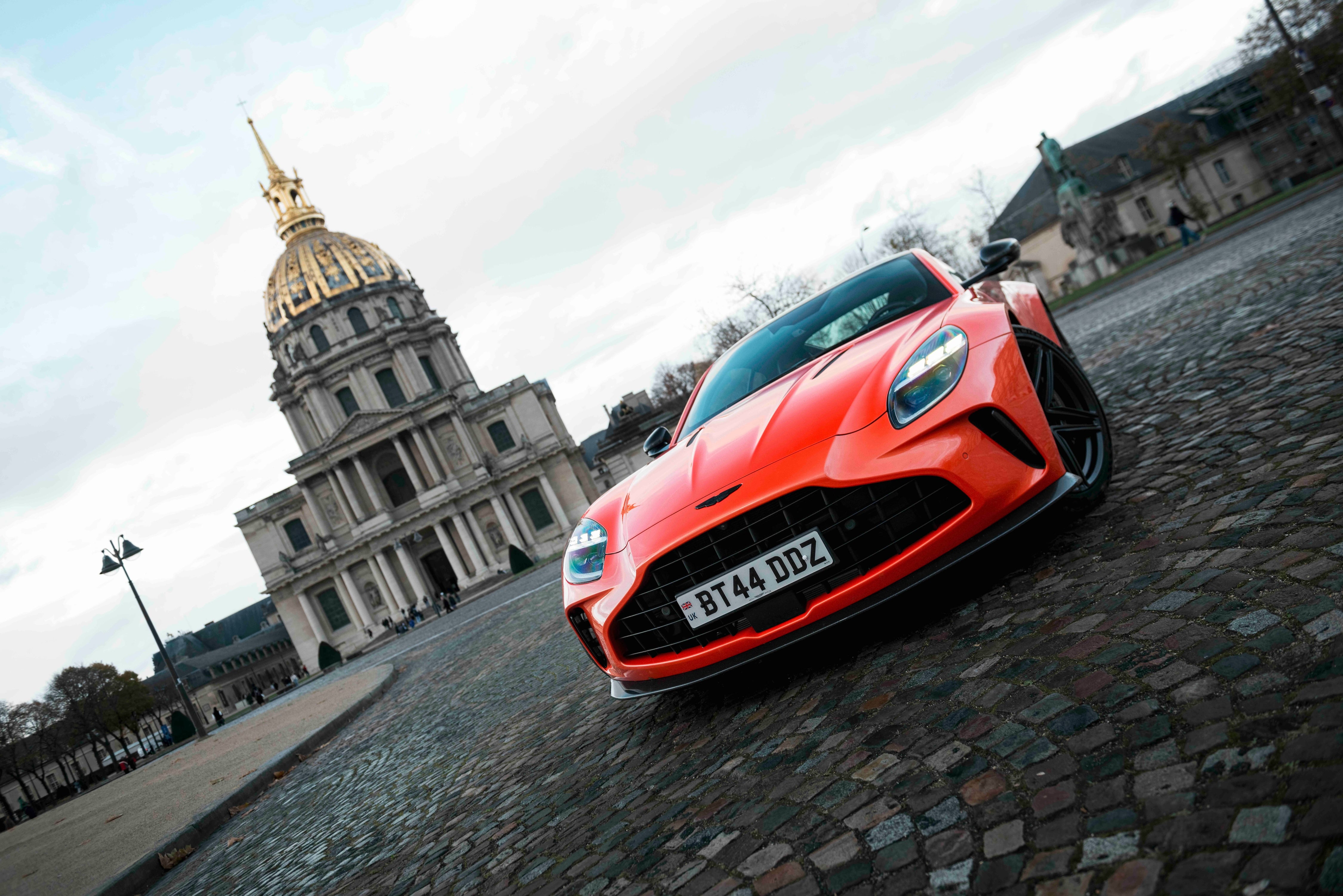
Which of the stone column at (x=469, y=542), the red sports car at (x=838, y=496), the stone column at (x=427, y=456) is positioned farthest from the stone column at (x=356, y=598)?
the red sports car at (x=838, y=496)

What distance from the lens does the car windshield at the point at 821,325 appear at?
4.48m

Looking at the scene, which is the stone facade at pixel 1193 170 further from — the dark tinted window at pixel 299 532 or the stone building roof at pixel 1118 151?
the dark tinted window at pixel 299 532

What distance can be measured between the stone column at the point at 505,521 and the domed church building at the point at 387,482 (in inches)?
4.5

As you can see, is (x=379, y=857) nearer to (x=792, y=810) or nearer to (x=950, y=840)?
(x=792, y=810)

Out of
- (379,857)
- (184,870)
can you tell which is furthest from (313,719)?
(379,857)

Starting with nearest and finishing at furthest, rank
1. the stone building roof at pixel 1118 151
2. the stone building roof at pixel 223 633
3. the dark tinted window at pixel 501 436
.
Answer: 1. the stone building roof at pixel 1118 151
2. the dark tinted window at pixel 501 436
3. the stone building roof at pixel 223 633

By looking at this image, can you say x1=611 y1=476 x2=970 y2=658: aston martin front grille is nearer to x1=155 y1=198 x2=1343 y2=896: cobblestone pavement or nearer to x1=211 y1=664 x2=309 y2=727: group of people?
x1=155 y1=198 x2=1343 y2=896: cobblestone pavement

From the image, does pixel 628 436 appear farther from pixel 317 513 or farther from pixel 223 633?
pixel 223 633

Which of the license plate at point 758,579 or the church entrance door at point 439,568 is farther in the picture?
the church entrance door at point 439,568

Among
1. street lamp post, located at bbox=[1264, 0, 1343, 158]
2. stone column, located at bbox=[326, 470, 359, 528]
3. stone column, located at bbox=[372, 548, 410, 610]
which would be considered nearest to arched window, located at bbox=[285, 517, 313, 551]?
stone column, located at bbox=[326, 470, 359, 528]

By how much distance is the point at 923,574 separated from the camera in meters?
3.04

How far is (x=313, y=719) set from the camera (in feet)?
35.7

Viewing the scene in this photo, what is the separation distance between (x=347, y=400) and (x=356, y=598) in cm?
1645

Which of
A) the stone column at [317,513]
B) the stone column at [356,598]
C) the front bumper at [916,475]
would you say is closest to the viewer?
the front bumper at [916,475]
